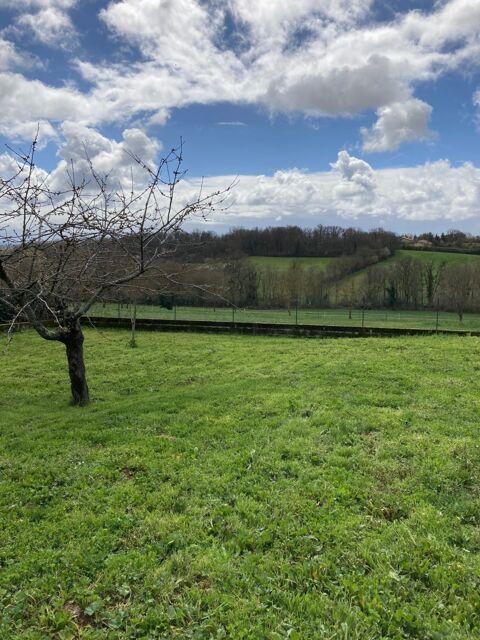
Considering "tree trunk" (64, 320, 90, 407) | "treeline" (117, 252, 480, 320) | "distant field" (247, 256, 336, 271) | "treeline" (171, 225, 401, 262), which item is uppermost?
"treeline" (171, 225, 401, 262)

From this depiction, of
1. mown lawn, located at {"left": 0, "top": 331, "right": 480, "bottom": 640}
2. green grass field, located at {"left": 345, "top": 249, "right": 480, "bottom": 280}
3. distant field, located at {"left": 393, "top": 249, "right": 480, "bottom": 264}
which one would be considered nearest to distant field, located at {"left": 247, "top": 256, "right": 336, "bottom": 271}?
green grass field, located at {"left": 345, "top": 249, "right": 480, "bottom": 280}

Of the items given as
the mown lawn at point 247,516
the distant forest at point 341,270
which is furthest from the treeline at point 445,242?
the mown lawn at point 247,516

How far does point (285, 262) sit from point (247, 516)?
5067 centimetres

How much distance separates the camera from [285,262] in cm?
5325

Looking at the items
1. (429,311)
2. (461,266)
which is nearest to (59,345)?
(429,311)

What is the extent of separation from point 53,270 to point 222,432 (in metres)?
3.69

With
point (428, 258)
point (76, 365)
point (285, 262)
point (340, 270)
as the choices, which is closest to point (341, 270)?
point (340, 270)

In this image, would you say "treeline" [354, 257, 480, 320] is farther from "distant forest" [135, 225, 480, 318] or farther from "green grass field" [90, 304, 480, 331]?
"green grass field" [90, 304, 480, 331]

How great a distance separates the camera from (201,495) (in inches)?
158

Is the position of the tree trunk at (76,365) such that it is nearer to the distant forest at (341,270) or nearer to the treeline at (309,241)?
the distant forest at (341,270)

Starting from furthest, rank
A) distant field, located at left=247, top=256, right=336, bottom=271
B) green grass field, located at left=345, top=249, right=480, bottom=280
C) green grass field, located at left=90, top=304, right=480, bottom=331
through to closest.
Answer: distant field, located at left=247, top=256, right=336, bottom=271 < green grass field, located at left=345, top=249, right=480, bottom=280 < green grass field, located at left=90, top=304, right=480, bottom=331

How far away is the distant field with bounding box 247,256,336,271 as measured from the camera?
50356mm

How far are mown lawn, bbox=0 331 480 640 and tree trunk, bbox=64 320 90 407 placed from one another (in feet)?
2.16

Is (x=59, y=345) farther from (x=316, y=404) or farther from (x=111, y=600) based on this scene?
(x=111, y=600)
